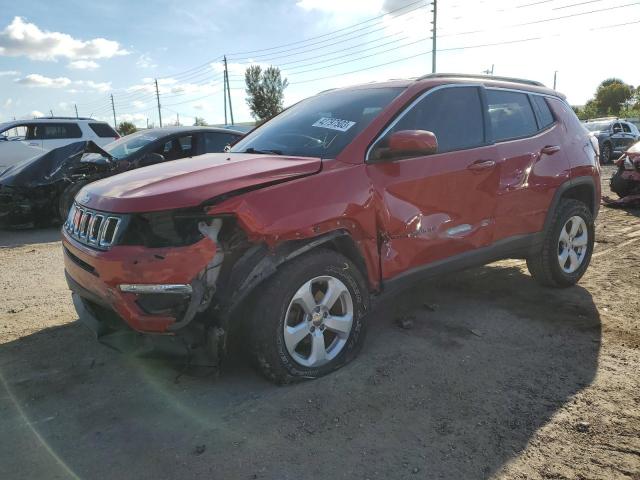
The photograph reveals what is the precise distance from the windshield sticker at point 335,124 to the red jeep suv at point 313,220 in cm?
1

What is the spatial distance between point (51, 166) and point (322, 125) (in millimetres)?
6540

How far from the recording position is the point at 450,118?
390 centimetres

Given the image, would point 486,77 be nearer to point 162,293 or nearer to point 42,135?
point 162,293

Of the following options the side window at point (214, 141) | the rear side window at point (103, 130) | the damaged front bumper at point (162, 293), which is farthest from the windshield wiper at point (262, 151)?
the rear side window at point (103, 130)

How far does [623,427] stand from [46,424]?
3.05 meters

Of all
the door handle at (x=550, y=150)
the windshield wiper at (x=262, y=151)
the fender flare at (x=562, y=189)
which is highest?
the windshield wiper at (x=262, y=151)

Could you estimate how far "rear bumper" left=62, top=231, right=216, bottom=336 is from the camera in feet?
8.75

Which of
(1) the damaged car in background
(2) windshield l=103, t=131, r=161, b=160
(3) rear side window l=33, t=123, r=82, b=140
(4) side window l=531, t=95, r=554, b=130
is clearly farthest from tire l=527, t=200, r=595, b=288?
(3) rear side window l=33, t=123, r=82, b=140

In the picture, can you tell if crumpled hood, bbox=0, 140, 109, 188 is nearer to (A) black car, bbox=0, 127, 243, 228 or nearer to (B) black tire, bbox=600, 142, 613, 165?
(A) black car, bbox=0, 127, 243, 228

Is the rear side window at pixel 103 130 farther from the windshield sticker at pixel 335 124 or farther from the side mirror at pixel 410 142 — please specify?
the side mirror at pixel 410 142

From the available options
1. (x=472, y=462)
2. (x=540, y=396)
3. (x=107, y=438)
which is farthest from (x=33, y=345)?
(x=540, y=396)

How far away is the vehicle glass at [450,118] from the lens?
3697 millimetres

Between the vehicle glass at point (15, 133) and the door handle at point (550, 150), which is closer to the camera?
the door handle at point (550, 150)

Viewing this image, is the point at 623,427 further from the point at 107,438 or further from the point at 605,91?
the point at 605,91
